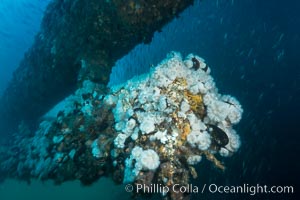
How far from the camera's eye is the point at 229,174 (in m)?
15.2

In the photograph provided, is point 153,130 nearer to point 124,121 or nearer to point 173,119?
point 173,119

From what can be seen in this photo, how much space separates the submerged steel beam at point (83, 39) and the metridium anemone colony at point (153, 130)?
145 cm

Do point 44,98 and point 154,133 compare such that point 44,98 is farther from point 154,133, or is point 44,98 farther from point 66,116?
point 154,133

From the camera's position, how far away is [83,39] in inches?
300

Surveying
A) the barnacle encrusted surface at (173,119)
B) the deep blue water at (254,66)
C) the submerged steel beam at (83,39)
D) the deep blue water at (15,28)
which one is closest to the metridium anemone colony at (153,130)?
the barnacle encrusted surface at (173,119)

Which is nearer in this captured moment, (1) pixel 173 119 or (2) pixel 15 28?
(1) pixel 173 119

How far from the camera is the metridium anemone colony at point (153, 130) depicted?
443 centimetres

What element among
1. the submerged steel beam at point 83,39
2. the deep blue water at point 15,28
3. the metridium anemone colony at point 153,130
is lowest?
the metridium anemone colony at point 153,130

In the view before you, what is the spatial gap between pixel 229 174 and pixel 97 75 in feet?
35.3

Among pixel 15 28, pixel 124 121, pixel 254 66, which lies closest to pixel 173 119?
pixel 124 121

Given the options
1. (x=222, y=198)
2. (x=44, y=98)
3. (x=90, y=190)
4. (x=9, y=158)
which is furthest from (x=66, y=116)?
(x=90, y=190)

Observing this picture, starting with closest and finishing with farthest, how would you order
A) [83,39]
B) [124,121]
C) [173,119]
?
[173,119] < [124,121] < [83,39]

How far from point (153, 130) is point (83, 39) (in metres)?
4.22

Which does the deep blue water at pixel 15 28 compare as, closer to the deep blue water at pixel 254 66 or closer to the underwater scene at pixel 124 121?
the deep blue water at pixel 254 66
